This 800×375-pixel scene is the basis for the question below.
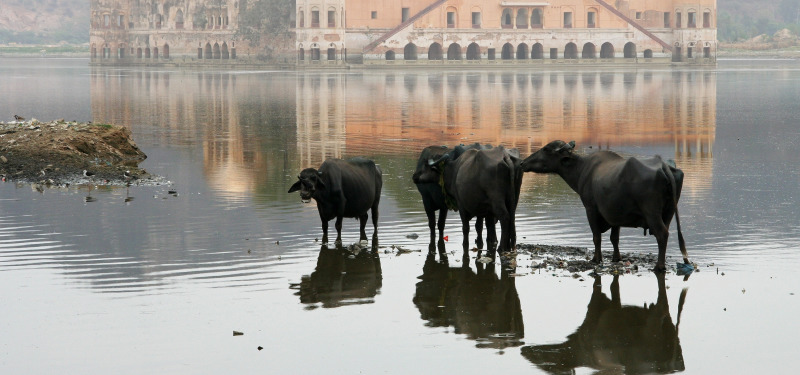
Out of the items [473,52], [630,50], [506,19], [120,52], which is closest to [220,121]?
[473,52]

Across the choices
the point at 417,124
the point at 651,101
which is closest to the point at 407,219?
the point at 417,124

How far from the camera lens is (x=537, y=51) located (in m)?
97.1

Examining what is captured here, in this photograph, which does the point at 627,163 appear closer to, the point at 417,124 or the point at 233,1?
the point at 417,124

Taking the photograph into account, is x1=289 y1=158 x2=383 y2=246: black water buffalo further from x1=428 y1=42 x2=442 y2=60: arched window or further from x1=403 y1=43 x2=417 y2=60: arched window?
x1=403 y1=43 x2=417 y2=60: arched window

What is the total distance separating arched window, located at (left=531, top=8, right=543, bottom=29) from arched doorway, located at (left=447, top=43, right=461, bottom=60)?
21.9 ft

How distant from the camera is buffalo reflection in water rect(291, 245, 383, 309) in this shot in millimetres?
9859

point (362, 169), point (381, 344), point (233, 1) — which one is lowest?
point (381, 344)

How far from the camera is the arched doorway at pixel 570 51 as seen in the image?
9725cm

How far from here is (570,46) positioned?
97.6 meters

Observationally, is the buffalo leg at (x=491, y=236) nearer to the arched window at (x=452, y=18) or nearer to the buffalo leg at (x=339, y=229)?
the buffalo leg at (x=339, y=229)

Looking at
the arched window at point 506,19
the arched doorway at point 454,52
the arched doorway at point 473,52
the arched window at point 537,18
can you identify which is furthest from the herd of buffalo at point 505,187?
the arched window at point 537,18

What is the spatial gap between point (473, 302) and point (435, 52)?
284 ft

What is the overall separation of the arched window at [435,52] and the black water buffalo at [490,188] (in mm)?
83790

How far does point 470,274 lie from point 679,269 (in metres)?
1.86
